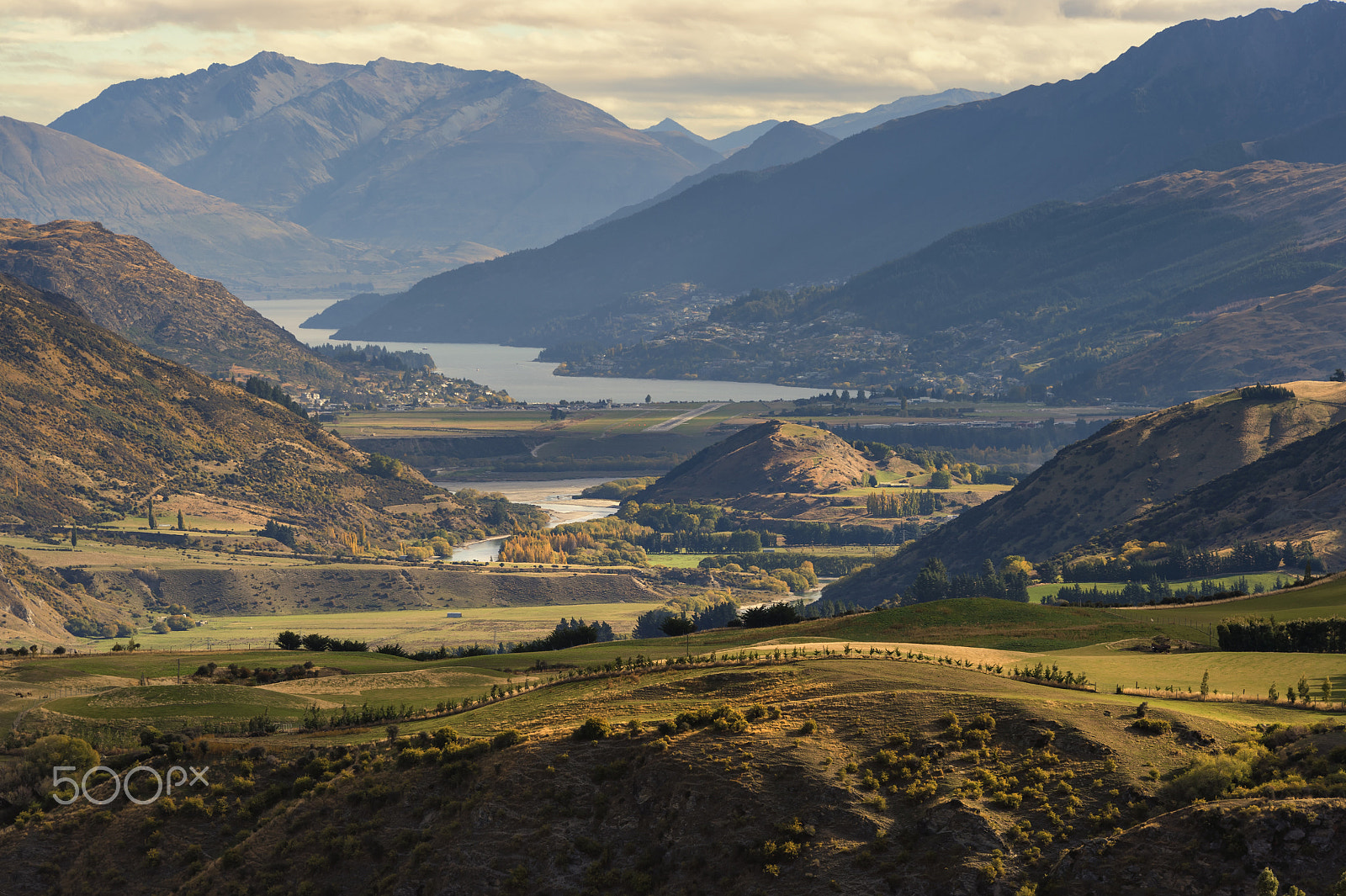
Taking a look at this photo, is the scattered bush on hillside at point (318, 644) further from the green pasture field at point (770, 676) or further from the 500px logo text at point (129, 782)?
the 500px logo text at point (129, 782)

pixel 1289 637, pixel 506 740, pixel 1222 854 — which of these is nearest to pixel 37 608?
pixel 506 740

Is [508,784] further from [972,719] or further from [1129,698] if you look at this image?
[1129,698]

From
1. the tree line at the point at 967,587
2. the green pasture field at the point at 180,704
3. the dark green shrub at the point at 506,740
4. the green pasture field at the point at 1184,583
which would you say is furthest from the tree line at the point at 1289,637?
the tree line at the point at 967,587

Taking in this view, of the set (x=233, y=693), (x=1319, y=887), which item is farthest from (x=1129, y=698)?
→ (x=233, y=693)

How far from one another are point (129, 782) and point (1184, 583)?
522 feet

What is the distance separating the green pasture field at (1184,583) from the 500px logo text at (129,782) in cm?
14027

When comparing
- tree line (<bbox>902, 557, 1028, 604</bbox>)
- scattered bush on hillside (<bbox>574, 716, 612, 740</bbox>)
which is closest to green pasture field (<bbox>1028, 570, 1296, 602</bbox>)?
tree line (<bbox>902, 557, 1028, 604</bbox>)

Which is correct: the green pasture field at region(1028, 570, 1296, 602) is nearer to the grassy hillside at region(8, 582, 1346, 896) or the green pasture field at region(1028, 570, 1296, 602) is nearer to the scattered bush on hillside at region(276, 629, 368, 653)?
the scattered bush on hillside at region(276, 629, 368, 653)

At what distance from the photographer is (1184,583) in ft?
608

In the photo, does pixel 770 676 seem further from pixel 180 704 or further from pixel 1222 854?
pixel 180 704

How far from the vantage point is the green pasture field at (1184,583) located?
171 metres

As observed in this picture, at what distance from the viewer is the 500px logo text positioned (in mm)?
47031

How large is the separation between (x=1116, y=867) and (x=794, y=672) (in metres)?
16.4

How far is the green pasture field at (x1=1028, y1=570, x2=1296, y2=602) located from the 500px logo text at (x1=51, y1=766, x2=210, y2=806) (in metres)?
140
